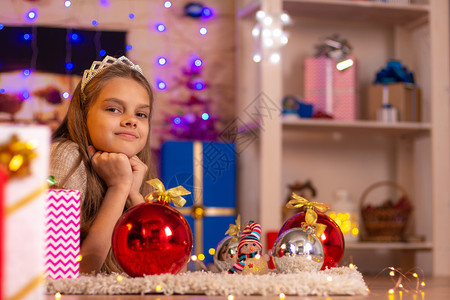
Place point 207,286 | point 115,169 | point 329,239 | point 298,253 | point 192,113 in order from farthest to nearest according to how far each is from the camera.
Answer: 1. point 192,113
2. point 115,169
3. point 329,239
4. point 298,253
5. point 207,286

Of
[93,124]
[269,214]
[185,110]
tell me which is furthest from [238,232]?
[185,110]

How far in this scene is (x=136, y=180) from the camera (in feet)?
4.29

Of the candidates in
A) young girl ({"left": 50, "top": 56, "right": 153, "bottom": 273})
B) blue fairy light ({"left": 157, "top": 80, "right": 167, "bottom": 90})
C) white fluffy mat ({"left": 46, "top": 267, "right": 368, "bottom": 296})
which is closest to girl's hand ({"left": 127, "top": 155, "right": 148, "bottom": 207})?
young girl ({"left": 50, "top": 56, "right": 153, "bottom": 273})

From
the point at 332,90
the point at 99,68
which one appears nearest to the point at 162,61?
the point at 332,90

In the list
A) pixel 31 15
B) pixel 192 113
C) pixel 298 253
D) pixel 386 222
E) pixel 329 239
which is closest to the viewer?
pixel 298 253

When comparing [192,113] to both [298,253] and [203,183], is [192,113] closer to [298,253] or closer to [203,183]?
[203,183]

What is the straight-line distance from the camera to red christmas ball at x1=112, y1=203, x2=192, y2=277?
0.88 m

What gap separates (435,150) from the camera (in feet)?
8.91

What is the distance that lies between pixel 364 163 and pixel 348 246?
22.1 inches

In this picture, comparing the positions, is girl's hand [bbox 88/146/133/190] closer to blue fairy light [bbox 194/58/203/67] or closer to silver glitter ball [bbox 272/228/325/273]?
silver glitter ball [bbox 272/228/325/273]

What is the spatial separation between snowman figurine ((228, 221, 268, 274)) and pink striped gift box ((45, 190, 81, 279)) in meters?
0.25

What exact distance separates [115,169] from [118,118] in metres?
0.11

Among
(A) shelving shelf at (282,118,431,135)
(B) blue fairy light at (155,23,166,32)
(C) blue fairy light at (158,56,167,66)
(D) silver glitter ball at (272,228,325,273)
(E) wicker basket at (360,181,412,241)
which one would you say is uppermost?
(B) blue fairy light at (155,23,166,32)

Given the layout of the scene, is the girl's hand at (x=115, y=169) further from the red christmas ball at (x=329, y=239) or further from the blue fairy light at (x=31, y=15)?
the blue fairy light at (x=31, y=15)
